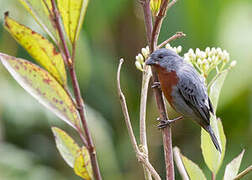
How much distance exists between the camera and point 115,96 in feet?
19.5

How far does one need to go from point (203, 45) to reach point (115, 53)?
1.24 m

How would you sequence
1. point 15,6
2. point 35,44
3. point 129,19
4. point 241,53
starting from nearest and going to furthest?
1. point 35,44
2. point 15,6
3. point 241,53
4. point 129,19

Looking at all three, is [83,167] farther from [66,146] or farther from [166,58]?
[166,58]

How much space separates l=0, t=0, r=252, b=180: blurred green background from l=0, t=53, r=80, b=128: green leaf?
11.8ft

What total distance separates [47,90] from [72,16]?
0.72 feet

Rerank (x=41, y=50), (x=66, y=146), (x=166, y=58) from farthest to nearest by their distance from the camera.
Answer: (x=166, y=58) → (x=66, y=146) → (x=41, y=50)

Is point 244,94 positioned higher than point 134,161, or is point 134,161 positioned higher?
point 244,94

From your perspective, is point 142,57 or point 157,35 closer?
point 157,35

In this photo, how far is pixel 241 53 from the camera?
5.24 meters

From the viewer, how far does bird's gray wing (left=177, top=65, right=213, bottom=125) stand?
2590 millimetres

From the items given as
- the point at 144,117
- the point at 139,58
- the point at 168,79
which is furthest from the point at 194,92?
the point at 144,117

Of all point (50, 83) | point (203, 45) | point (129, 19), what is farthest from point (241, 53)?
point (50, 83)

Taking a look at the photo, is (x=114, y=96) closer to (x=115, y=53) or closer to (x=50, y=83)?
(x=115, y=53)

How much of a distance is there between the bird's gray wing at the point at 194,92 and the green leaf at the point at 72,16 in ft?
4.99
